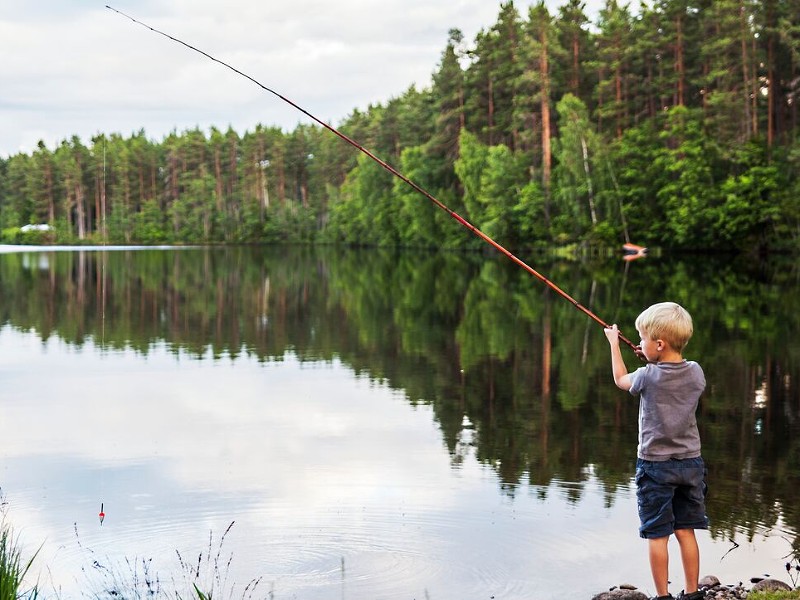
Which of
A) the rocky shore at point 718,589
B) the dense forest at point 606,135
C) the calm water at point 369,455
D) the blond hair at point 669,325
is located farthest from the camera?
the dense forest at point 606,135

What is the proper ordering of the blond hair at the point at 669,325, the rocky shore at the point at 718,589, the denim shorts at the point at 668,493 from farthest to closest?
the rocky shore at the point at 718,589, the denim shorts at the point at 668,493, the blond hair at the point at 669,325

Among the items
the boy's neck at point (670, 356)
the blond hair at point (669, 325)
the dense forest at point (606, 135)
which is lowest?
the boy's neck at point (670, 356)

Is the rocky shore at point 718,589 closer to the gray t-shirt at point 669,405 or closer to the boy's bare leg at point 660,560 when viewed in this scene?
the boy's bare leg at point 660,560

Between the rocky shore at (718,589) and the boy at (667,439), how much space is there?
585 mm

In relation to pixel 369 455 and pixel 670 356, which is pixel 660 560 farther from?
pixel 369 455

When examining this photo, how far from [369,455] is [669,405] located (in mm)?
5262

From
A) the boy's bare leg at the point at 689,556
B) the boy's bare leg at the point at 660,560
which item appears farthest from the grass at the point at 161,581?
the boy's bare leg at the point at 689,556

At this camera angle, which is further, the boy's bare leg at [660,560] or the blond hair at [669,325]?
the boy's bare leg at [660,560]

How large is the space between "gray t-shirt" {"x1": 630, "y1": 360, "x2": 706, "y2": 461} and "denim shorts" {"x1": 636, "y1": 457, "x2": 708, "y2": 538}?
2.1 inches

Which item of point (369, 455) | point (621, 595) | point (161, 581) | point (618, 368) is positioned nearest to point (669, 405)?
point (618, 368)

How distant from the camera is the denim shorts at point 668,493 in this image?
17.6ft

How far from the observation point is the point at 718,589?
6.21m

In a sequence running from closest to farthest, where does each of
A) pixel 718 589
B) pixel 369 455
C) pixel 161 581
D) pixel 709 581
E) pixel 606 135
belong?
pixel 718 589, pixel 709 581, pixel 161 581, pixel 369 455, pixel 606 135

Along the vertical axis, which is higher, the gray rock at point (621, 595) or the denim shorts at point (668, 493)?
the denim shorts at point (668, 493)
